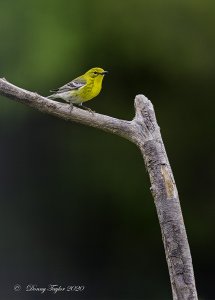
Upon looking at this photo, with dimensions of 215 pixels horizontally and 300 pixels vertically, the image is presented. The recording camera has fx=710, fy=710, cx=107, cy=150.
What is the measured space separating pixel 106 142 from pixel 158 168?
2486 millimetres

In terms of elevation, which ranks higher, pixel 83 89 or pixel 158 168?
pixel 83 89

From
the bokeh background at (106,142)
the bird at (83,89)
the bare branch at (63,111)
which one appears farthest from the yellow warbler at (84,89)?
the bokeh background at (106,142)

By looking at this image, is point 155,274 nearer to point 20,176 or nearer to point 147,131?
point 20,176

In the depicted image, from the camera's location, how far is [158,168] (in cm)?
247

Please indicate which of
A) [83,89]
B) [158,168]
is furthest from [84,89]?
[158,168]

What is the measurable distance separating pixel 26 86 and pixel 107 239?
120cm

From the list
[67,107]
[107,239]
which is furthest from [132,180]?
[67,107]

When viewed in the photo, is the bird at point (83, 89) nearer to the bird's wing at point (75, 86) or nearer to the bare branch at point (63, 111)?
the bird's wing at point (75, 86)

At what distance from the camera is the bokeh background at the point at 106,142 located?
481 centimetres

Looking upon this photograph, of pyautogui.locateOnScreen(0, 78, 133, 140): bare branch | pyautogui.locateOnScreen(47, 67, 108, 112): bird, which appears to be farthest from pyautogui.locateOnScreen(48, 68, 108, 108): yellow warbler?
pyautogui.locateOnScreen(0, 78, 133, 140): bare branch

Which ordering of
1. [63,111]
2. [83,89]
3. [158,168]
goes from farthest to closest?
[83,89], [63,111], [158,168]

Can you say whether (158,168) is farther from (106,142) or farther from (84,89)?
(106,142)

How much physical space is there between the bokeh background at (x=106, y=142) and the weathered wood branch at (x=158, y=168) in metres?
2.18

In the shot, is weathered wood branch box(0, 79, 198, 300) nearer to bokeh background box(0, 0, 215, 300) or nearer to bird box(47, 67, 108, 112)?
bird box(47, 67, 108, 112)
